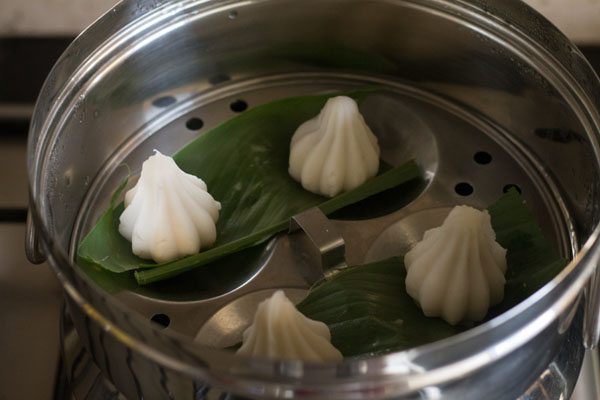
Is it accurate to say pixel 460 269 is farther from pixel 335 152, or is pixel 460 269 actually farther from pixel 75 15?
pixel 75 15

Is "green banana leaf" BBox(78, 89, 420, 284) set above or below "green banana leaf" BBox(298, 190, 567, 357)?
above

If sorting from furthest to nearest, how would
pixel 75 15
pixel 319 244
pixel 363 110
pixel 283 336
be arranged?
pixel 75 15 < pixel 363 110 < pixel 319 244 < pixel 283 336

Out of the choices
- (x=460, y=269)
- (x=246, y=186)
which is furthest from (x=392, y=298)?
(x=246, y=186)

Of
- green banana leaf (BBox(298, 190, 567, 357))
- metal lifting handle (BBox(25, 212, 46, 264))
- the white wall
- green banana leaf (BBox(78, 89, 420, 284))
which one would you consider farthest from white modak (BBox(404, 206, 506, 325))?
the white wall

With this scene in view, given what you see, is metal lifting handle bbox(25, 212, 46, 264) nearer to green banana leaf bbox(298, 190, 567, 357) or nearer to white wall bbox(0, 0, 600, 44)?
green banana leaf bbox(298, 190, 567, 357)

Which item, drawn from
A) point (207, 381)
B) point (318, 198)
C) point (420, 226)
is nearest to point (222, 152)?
point (318, 198)

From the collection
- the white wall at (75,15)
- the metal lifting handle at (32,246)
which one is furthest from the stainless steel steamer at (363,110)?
the white wall at (75,15)

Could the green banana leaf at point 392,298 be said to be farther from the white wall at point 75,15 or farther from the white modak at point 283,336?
the white wall at point 75,15
